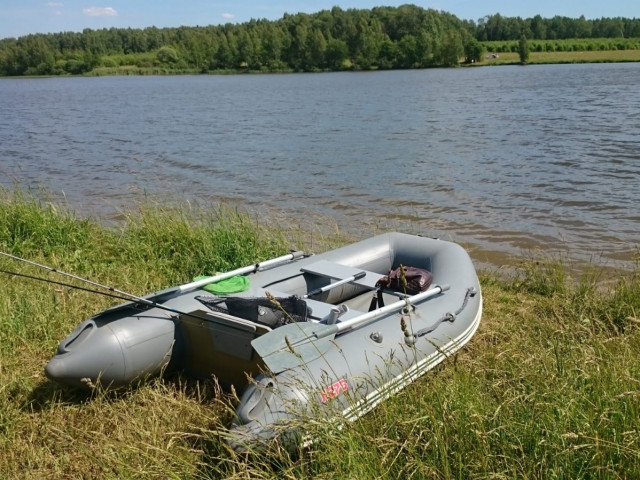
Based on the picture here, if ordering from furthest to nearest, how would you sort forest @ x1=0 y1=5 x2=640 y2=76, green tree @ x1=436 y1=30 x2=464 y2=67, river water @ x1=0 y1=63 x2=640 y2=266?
1. forest @ x1=0 y1=5 x2=640 y2=76
2. green tree @ x1=436 y1=30 x2=464 y2=67
3. river water @ x1=0 y1=63 x2=640 y2=266

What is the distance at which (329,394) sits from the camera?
261 cm

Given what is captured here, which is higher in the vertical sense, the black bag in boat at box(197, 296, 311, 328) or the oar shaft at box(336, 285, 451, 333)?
the black bag in boat at box(197, 296, 311, 328)

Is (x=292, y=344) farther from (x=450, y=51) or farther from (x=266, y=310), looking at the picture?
(x=450, y=51)

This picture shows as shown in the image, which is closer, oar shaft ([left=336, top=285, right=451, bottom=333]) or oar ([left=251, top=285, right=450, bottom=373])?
oar ([left=251, top=285, right=450, bottom=373])

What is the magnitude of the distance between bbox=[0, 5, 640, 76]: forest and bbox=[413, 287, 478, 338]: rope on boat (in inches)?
2323

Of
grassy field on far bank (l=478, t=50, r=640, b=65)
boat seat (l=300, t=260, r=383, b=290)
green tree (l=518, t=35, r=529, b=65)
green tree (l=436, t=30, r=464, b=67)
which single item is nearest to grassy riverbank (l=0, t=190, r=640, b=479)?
boat seat (l=300, t=260, r=383, b=290)

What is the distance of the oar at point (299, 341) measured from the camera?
9.91 feet

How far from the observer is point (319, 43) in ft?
217

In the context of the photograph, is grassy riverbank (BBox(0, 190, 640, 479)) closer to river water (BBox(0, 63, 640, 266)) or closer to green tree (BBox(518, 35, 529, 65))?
river water (BBox(0, 63, 640, 266))

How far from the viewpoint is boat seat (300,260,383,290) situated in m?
4.43

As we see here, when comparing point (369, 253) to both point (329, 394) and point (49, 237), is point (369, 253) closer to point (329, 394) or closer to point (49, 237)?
point (329, 394)

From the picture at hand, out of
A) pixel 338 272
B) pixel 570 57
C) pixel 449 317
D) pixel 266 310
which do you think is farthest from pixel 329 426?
pixel 570 57

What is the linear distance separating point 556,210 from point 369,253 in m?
5.01

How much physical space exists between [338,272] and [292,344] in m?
1.41
